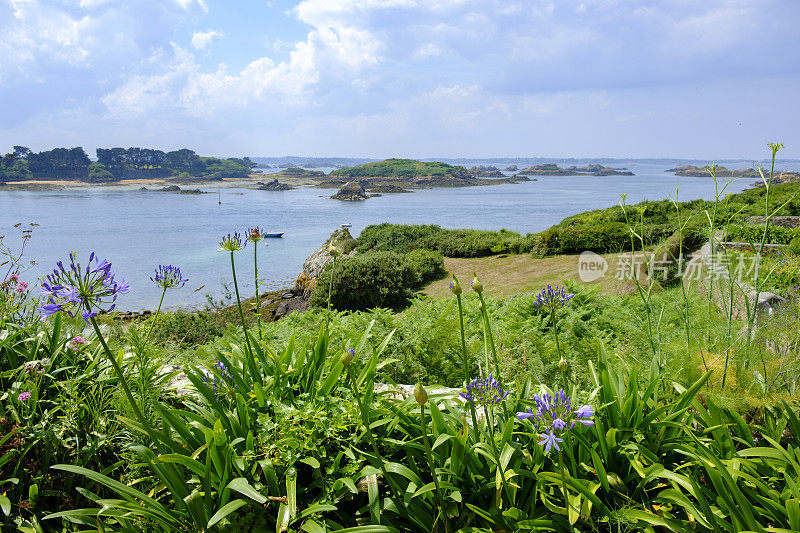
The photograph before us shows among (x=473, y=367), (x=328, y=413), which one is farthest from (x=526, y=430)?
(x=473, y=367)

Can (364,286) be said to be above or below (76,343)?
below

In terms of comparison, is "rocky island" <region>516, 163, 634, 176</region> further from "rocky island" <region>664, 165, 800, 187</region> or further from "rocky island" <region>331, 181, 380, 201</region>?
"rocky island" <region>664, 165, 800, 187</region>

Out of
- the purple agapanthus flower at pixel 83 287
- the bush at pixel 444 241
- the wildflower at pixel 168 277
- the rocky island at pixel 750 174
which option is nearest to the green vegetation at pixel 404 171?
the bush at pixel 444 241

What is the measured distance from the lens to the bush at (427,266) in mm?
13391

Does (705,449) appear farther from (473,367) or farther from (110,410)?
(110,410)

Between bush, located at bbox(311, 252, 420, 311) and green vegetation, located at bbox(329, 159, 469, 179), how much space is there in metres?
67.3

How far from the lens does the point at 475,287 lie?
1.55m

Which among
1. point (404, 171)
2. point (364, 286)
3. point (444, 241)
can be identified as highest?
point (404, 171)

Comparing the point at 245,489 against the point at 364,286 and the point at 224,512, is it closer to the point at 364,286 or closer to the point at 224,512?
the point at 224,512

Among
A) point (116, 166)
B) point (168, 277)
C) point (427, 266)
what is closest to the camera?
point (168, 277)

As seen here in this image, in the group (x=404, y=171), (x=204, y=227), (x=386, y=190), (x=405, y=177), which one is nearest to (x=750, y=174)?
(x=204, y=227)

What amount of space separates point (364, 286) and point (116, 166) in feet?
271

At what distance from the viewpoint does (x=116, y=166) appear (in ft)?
255

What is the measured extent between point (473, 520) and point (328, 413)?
0.75 m
